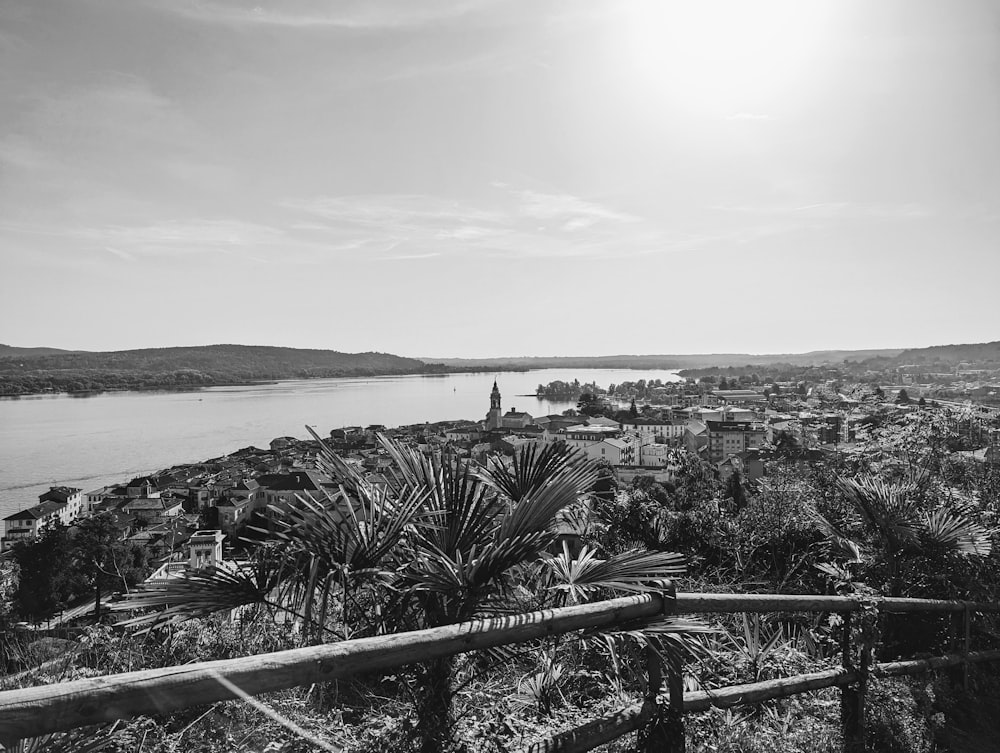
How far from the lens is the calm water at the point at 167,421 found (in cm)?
3919

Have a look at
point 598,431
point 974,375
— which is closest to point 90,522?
point 974,375

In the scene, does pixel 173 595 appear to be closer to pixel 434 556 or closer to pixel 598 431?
pixel 434 556

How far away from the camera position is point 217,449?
50.2m

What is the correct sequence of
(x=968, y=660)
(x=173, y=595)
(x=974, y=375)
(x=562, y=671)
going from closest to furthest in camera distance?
(x=173, y=595)
(x=562, y=671)
(x=968, y=660)
(x=974, y=375)

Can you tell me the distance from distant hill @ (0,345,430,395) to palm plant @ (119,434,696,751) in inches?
4464

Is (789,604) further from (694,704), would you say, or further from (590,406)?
(590,406)

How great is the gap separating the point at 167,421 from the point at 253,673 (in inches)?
3113

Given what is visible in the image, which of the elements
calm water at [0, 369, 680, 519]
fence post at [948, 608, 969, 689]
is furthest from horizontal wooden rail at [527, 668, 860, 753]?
calm water at [0, 369, 680, 519]

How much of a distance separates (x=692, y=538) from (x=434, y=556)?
4.87m

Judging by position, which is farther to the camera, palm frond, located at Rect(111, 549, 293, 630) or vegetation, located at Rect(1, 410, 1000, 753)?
vegetation, located at Rect(1, 410, 1000, 753)

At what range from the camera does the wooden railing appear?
0.93 m

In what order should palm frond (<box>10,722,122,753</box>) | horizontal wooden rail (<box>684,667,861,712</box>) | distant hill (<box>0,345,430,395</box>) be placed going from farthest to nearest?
distant hill (<box>0,345,430,395</box>) < horizontal wooden rail (<box>684,667,861,712</box>) < palm frond (<box>10,722,122,753</box>)

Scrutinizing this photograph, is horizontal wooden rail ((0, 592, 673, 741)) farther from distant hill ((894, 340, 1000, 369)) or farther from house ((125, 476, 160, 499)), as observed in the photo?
house ((125, 476, 160, 499))

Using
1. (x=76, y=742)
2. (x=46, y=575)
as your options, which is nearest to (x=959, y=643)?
(x=76, y=742)
